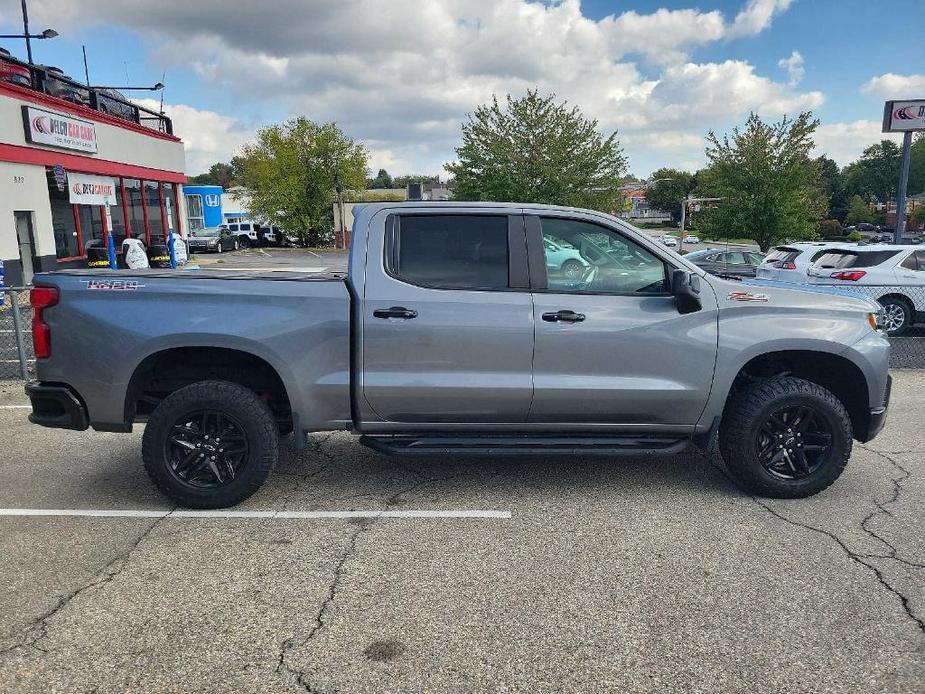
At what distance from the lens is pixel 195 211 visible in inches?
1820

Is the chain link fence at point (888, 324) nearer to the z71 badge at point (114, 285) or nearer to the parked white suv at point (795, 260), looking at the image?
the parked white suv at point (795, 260)

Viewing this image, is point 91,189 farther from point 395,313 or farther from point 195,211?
point 195,211

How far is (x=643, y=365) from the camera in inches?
A: 173

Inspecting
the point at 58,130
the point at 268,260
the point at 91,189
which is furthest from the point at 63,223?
the point at 268,260

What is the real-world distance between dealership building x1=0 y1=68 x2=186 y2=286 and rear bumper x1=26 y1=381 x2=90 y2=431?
14.7 metres

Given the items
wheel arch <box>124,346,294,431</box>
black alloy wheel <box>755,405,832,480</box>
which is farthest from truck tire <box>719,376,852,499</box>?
wheel arch <box>124,346,294,431</box>

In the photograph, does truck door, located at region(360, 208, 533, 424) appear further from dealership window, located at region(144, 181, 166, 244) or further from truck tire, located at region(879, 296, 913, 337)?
dealership window, located at region(144, 181, 166, 244)

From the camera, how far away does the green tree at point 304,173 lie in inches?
1783

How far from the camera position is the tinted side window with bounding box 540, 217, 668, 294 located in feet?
14.6

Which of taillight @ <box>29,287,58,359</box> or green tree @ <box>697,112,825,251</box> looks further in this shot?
green tree @ <box>697,112,825,251</box>

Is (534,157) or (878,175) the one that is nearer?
(534,157)

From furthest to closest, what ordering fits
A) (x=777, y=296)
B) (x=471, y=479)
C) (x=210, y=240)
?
(x=210, y=240) < (x=471, y=479) < (x=777, y=296)

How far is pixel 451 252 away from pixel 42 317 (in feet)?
8.44

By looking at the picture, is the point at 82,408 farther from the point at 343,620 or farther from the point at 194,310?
the point at 343,620
